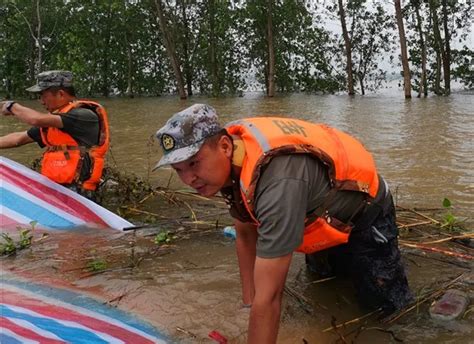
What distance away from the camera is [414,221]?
5047 mm

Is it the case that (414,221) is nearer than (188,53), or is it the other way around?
(414,221)

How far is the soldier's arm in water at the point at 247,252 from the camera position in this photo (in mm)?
3154

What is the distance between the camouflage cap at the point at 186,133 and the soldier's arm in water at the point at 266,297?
0.53 meters

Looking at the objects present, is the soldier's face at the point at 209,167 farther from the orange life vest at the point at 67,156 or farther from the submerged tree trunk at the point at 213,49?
the submerged tree trunk at the point at 213,49

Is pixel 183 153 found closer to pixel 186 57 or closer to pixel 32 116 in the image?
pixel 32 116

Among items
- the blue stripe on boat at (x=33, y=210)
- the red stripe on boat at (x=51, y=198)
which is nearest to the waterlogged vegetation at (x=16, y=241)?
the blue stripe on boat at (x=33, y=210)

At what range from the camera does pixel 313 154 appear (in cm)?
252

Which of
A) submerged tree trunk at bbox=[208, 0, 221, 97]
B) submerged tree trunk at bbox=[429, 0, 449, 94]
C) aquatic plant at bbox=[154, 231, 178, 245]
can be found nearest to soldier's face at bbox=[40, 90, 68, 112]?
aquatic plant at bbox=[154, 231, 178, 245]

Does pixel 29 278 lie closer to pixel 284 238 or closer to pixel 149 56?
pixel 284 238

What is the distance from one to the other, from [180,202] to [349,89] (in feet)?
84.9

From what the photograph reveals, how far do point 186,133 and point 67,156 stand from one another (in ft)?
10.4

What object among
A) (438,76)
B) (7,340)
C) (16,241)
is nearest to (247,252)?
(7,340)

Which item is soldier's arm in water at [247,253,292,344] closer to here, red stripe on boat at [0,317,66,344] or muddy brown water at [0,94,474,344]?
muddy brown water at [0,94,474,344]

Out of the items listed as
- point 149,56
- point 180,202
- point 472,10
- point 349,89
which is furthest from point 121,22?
point 180,202
